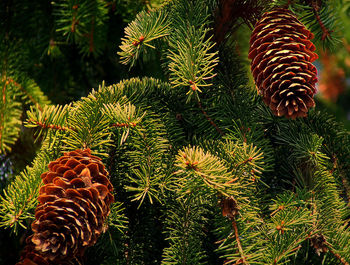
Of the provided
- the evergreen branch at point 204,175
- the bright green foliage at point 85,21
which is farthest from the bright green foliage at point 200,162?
the bright green foliage at point 85,21

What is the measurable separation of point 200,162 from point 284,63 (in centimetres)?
24

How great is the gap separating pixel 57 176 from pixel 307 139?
1.34ft

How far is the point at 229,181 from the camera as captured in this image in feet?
1.78

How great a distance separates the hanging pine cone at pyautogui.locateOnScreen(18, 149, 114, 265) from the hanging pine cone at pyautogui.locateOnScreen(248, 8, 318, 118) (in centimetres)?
30

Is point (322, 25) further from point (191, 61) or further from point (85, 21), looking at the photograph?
point (85, 21)

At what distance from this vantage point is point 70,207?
1.81 ft

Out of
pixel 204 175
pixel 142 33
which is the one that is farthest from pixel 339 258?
pixel 142 33

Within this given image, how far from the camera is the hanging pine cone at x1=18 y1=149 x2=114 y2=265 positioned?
21.0 inches

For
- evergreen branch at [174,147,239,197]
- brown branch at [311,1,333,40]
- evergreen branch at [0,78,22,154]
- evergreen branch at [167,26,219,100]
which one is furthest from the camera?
evergreen branch at [0,78,22,154]

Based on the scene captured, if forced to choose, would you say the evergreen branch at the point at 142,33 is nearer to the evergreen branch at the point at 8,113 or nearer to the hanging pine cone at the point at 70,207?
the hanging pine cone at the point at 70,207

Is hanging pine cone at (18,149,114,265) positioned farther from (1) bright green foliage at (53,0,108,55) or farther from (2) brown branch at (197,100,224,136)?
(1) bright green foliage at (53,0,108,55)

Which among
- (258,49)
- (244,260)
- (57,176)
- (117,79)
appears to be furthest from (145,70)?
(244,260)

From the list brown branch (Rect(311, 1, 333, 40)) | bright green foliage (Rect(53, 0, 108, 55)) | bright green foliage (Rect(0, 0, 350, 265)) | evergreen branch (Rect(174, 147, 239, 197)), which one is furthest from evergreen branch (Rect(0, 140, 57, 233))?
brown branch (Rect(311, 1, 333, 40))

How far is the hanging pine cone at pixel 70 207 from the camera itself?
534 mm
